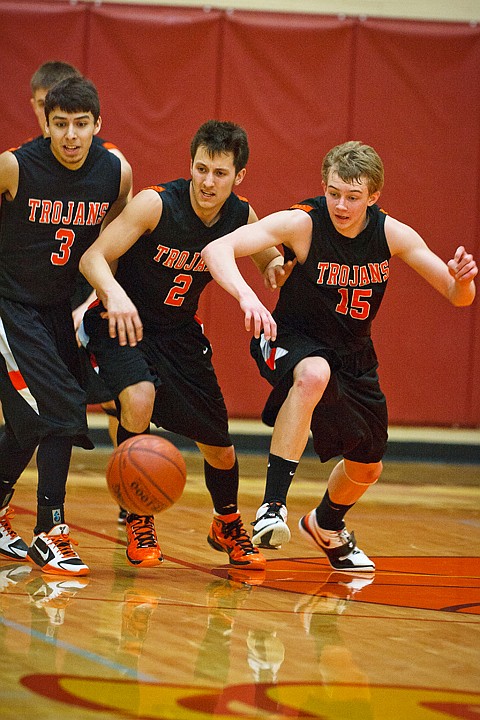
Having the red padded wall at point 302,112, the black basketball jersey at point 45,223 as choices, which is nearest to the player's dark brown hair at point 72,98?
the black basketball jersey at point 45,223

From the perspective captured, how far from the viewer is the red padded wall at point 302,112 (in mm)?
8930

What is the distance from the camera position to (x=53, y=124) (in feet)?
14.1

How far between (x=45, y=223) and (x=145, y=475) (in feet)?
3.31

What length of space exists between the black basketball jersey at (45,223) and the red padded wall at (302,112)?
4588mm

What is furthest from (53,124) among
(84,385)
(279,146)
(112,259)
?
(279,146)

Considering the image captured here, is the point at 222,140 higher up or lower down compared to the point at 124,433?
higher up

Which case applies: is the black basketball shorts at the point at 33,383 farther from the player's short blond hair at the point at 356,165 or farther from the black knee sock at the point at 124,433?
the player's short blond hair at the point at 356,165

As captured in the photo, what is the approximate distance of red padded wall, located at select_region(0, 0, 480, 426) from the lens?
8.93 m

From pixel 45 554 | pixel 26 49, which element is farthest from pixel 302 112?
pixel 45 554

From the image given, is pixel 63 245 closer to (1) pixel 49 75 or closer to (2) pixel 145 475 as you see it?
(2) pixel 145 475

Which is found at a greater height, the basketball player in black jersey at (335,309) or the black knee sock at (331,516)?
the basketball player in black jersey at (335,309)

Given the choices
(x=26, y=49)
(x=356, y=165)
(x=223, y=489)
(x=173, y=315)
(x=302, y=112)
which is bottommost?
(x=223, y=489)

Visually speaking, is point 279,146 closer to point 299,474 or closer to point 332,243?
point 299,474

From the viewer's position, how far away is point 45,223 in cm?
432
